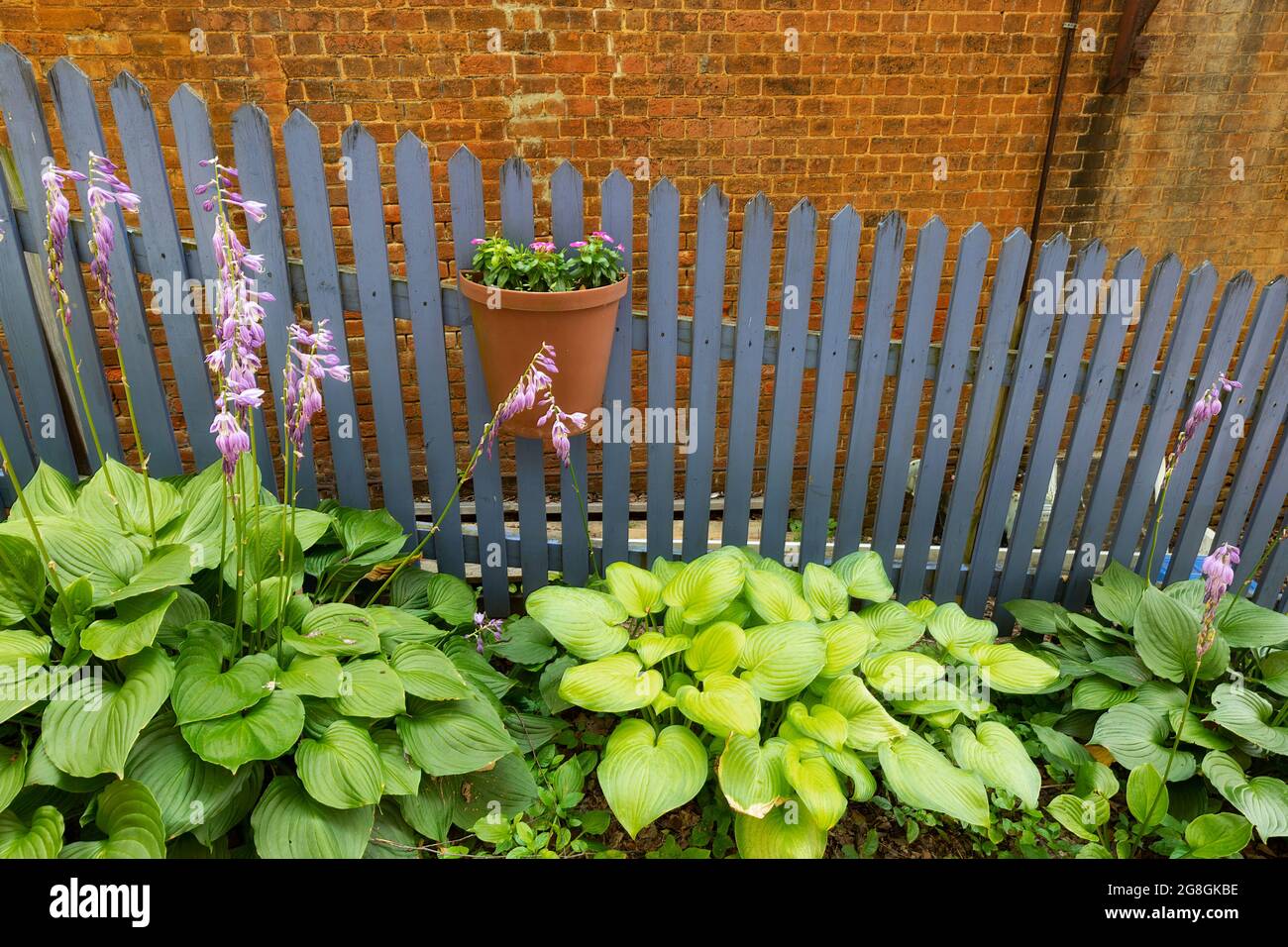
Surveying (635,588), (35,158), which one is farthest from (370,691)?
(35,158)

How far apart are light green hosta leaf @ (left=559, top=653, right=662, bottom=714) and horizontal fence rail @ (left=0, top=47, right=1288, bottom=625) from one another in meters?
0.94

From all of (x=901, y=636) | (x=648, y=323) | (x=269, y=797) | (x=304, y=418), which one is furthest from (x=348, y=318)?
(x=901, y=636)

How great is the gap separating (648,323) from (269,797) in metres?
1.81

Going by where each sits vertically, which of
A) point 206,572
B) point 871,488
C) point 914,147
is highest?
point 914,147

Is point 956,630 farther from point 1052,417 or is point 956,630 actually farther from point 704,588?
point 1052,417

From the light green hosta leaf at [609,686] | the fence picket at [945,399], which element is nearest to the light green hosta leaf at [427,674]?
the light green hosta leaf at [609,686]

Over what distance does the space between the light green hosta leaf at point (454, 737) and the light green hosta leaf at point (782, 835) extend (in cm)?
65

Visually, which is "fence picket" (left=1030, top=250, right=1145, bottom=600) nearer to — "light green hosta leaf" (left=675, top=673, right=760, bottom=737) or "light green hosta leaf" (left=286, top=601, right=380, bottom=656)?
"light green hosta leaf" (left=675, top=673, right=760, bottom=737)

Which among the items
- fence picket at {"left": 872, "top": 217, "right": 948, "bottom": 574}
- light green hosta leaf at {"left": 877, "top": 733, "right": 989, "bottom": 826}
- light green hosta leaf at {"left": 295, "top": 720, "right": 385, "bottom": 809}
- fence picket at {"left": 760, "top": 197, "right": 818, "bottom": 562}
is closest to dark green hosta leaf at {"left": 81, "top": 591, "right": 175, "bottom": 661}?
light green hosta leaf at {"left": 295, "top": 720, "right": 385, "bottom": 809}

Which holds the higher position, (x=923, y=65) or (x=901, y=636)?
(x=923, y=65)

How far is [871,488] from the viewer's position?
531cm

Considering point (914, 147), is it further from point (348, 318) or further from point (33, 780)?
point (33, 780)

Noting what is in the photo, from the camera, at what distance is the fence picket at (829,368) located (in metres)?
2.86

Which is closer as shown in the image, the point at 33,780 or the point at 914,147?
the point at 33,780
